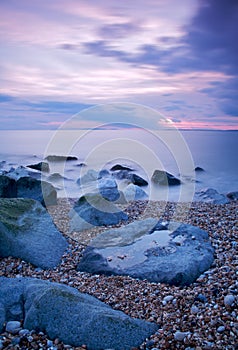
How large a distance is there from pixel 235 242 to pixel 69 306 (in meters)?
2.85

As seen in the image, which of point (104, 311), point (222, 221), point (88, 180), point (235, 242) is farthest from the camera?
point (88, 180)

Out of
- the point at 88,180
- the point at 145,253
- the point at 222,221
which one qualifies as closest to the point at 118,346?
the point at 145,253

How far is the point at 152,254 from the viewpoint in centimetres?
442

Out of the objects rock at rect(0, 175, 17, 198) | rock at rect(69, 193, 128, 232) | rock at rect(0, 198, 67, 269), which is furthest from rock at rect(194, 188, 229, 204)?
rock at rect(0, 198, 67, 269)

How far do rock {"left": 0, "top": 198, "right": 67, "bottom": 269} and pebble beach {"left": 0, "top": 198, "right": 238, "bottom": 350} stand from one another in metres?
0.13

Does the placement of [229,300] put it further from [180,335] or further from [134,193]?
[134,193]

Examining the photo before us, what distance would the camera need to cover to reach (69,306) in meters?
3.09

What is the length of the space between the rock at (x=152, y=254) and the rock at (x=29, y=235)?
517mm

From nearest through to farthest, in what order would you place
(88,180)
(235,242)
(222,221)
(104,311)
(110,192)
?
(104,311) < (235,242) < (222,221) < (110,192) < (88,180)

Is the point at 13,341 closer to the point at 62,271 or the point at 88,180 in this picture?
the point at 62,271

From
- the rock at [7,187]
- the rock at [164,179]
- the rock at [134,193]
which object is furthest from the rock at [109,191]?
the rock at [164,179]

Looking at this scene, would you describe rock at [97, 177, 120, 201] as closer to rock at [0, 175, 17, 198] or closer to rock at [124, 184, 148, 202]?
rock at [124, 184, 148, 202]

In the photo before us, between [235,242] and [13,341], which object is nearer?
[13,341]

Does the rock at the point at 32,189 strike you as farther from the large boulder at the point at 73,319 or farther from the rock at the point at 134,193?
the large boulder at the point at 73,319
